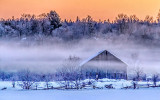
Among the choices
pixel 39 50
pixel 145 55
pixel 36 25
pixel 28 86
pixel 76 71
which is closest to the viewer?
pixel 28 86

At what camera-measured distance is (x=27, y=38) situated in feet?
298

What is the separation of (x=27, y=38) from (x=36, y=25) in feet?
14.9

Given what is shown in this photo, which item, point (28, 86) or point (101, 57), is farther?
point (101, 57)

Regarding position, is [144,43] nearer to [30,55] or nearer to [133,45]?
[133,45]

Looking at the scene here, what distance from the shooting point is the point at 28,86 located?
31.7 m

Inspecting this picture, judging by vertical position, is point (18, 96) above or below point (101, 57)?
below

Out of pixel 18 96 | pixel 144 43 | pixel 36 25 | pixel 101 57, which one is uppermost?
pixel 36 25

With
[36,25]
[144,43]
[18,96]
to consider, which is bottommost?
[18,96]

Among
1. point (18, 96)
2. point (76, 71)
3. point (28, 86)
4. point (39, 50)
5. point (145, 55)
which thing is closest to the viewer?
point (18, 96)

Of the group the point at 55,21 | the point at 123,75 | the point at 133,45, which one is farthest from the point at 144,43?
the point at 123,75

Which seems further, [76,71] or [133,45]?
[133,45]

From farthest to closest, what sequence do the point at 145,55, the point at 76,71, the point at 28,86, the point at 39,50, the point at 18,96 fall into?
1. the point at 39,50
2. the point at 145,55
3. the point at 76,71
4. the point at 28,86
5. the point at 18,96

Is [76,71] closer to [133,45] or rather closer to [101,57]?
[101,57]

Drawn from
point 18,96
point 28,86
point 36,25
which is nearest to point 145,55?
point 36,25
